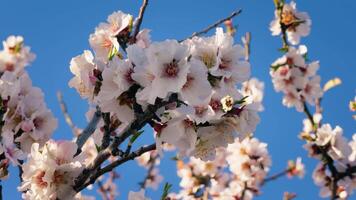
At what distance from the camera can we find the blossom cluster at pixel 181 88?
2186 mm

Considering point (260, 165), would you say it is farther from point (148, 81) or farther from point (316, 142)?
point (148, 81)

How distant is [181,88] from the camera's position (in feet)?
7.39

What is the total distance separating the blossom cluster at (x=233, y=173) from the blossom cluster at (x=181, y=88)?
9.22 ft

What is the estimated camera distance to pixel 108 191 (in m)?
9.67

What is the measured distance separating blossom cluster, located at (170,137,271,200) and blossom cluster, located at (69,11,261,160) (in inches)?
111

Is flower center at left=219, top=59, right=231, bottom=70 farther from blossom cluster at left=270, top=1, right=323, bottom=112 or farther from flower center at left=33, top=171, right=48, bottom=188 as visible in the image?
blossom cluster at left=270, top=1, right=323, bottom=112

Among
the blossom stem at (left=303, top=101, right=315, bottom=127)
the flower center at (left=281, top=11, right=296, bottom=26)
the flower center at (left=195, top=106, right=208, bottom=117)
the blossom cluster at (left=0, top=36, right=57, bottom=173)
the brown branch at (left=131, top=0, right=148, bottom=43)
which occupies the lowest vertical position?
the flower center at (left=195, top=106, right=208, bottom=117)

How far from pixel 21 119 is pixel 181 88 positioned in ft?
3.62

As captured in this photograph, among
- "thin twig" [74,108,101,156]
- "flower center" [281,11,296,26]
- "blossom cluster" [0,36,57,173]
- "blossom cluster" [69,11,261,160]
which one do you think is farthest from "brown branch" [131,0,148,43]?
"flower center" [281,11,296,26]

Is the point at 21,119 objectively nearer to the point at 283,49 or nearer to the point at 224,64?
the point at 224,64

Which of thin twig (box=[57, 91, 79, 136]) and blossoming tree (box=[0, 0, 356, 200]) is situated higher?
thin twig (box=[57, 91, 79, 136])

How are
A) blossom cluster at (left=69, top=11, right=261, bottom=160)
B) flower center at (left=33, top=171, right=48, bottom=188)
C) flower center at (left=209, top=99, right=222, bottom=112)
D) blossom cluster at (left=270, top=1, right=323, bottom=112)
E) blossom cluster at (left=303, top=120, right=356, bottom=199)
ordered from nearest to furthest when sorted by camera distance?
blossom cluster at (left=69, top=11, right=261, bottom=160)
flower center at (left=209, top=99, right=222, bottom=112)
flower center at (left=33, top=171, right=48, bottom=188)
blossom cluster at (left=303, top=120, right=356, bottom=199)
blossom cluster at (left=270, top=1, right=323, bottom=112)

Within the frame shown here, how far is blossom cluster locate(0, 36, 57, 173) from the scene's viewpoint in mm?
2663

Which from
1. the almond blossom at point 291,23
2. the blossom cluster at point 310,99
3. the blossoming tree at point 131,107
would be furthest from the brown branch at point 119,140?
the almond blossom at point 291,23
